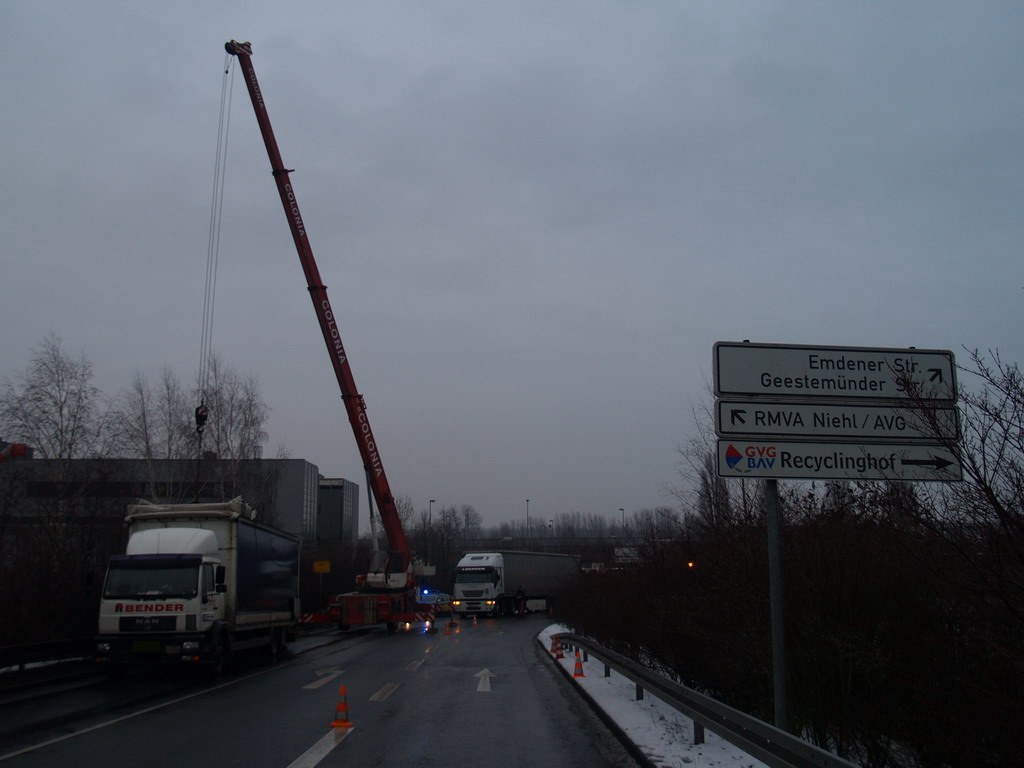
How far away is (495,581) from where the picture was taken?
51.6 m

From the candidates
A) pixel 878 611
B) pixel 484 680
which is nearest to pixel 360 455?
pixel 484 680

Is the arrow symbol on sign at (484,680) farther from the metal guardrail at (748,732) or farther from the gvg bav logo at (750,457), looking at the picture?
the gvg bav logo at (750,457)

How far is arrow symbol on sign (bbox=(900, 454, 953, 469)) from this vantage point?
22.3 ft

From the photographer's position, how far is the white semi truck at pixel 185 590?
1752 centimetres

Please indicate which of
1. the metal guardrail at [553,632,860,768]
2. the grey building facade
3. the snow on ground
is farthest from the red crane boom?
the grey building facade

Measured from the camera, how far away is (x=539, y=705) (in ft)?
45.7

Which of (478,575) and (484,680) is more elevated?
(484,680)

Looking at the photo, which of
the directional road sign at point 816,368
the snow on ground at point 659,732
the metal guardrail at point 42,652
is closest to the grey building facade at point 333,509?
the metal guardrail at point 42,652

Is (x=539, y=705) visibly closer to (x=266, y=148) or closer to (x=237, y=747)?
(x=237, y=747)

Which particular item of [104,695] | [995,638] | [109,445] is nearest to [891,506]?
[995,638]

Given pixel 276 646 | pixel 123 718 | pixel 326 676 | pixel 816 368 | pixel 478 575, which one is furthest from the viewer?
pixel 478 575

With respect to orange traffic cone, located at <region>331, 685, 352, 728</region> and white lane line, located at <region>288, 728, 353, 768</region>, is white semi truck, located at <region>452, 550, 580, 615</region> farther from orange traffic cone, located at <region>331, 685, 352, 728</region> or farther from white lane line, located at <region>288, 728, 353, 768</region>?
white lane line, located at <region>288, 728, 353, 768</region>

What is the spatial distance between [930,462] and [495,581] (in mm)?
46210

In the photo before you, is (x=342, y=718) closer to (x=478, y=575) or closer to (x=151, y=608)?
(x=151, y=608)
